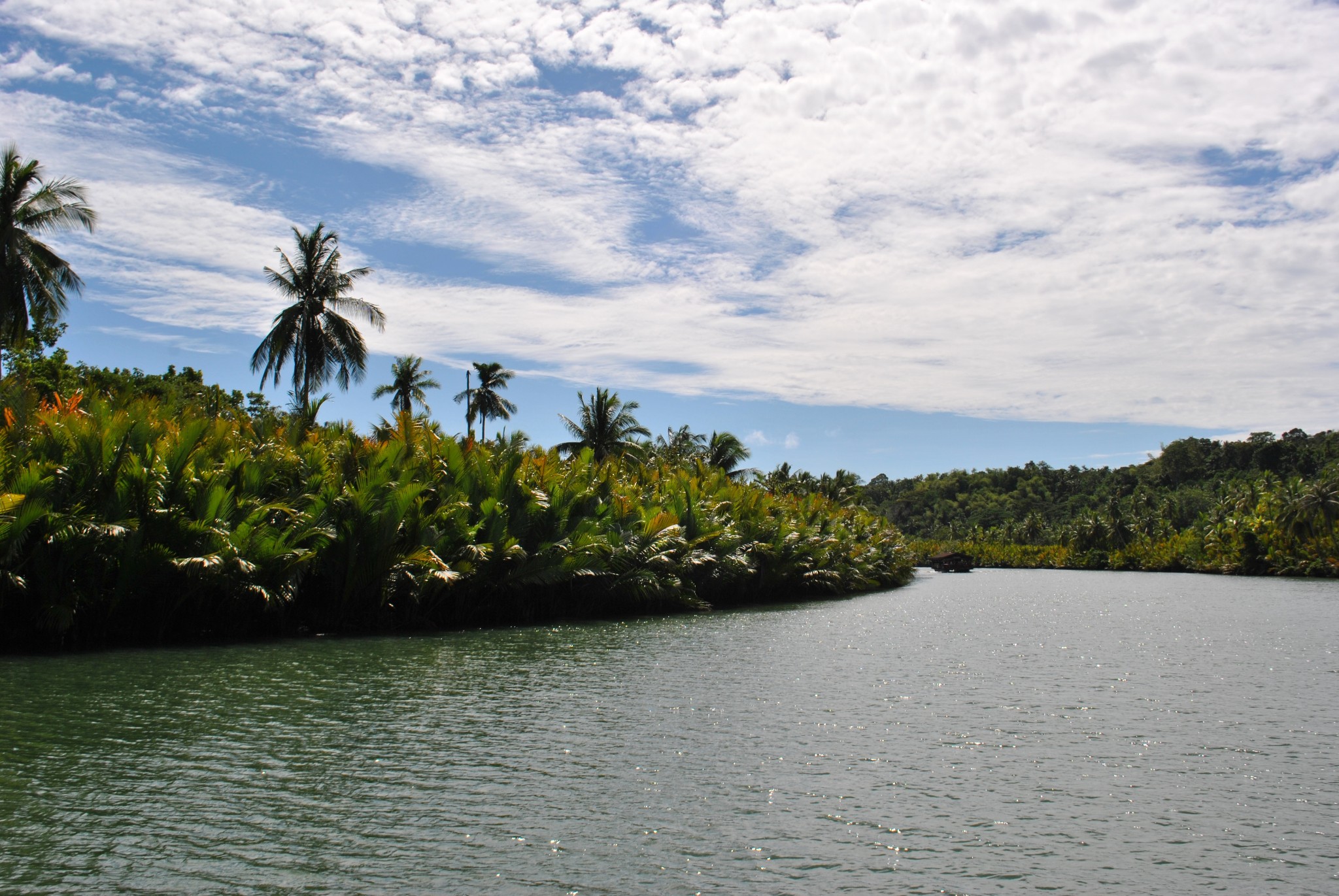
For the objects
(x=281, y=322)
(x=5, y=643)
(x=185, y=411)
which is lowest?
(x=5, y=643)

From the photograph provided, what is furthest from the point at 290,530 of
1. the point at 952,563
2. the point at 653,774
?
the point at 952,563

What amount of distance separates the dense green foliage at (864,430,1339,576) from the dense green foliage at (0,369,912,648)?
235 ft

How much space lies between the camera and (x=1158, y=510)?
4968 inches

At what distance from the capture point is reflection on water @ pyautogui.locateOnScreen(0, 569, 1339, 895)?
6.34m

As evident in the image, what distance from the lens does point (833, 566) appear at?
4472 cm

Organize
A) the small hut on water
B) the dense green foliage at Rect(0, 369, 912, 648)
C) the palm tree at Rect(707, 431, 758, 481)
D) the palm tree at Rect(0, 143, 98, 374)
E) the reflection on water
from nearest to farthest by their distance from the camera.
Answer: the reflection on water, the dense green foliage at Rect(0, 369, 912, 648), the palm tree at Rect(0, 143, 98, 374), the palm tree at Rect(707, 431, 758, 481), the small hut on water

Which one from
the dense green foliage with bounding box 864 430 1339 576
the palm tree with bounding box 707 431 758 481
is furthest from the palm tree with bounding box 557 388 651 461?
the dense green foliage with bounding box 864 430 1339 576

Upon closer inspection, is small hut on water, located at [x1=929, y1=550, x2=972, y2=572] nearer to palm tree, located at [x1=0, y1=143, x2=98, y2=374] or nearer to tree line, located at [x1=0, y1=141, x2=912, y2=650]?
tree line, located at [x1=0, y1=141, x2=912, y2=650]

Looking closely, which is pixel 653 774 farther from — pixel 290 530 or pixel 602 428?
pixel 602 428

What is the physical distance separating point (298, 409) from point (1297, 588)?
57761mm

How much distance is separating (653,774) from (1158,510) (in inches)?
5330

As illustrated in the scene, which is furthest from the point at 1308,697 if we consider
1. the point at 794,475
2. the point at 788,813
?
the point at 794,475

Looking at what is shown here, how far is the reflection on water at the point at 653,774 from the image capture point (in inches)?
250

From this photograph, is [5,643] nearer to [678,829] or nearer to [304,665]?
[304,665]
